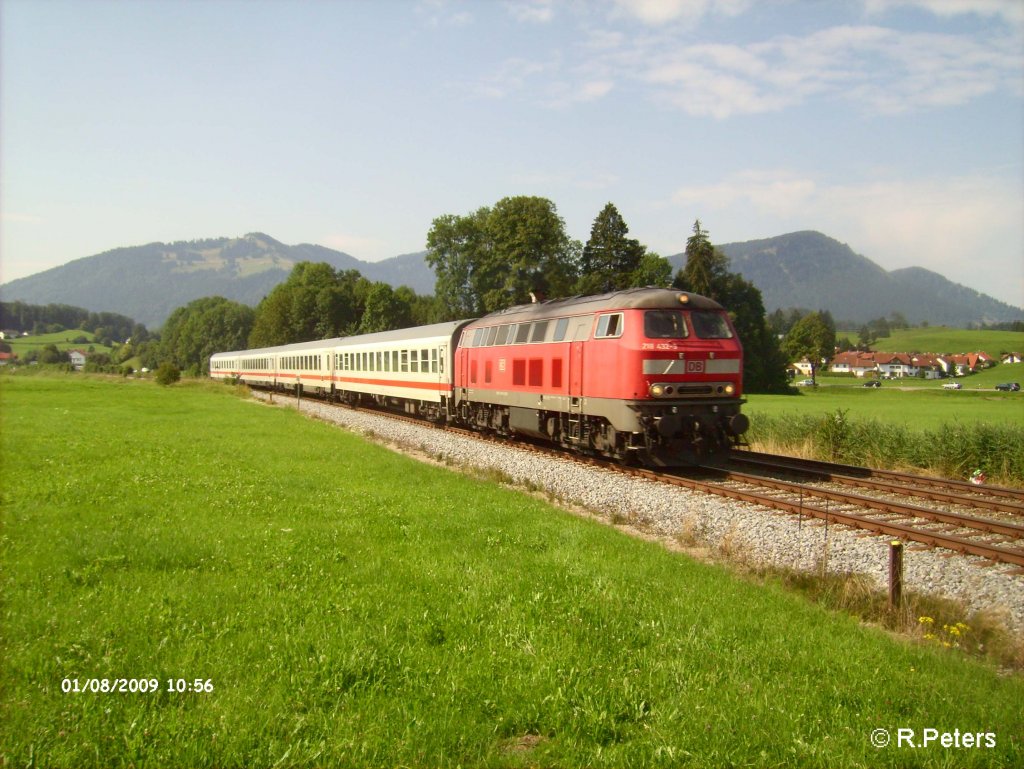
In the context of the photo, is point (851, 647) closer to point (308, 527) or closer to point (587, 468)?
point (308, 527)

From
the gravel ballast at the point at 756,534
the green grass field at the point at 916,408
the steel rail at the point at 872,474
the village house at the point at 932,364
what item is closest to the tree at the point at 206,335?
the green grass field at the point at 916,408

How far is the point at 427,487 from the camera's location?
45.3ft

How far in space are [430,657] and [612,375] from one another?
1112 centimetres

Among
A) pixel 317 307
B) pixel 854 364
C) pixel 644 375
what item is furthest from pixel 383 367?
pixel 854 364

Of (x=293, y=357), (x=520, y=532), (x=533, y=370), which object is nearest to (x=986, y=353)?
(x=293, y=357)

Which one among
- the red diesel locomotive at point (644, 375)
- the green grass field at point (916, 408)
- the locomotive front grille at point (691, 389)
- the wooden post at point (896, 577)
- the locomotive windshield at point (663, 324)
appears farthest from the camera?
the green grass field at point (916, 408)

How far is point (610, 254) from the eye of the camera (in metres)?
67.0

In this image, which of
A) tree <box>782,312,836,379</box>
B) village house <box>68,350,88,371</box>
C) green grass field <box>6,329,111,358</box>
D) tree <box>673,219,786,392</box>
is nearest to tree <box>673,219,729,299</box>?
tree <box>673,219,786,392</box>

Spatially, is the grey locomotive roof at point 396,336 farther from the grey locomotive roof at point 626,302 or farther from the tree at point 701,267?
the tree at point 701,267

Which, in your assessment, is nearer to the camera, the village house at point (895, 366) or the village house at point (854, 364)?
the village house at point (895, 366)

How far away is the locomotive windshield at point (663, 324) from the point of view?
1553 centimetres

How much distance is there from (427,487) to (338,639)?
8.17 metres

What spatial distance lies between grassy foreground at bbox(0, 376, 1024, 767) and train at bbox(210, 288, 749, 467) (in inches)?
238

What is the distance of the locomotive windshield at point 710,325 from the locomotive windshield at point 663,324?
1.13 ft
